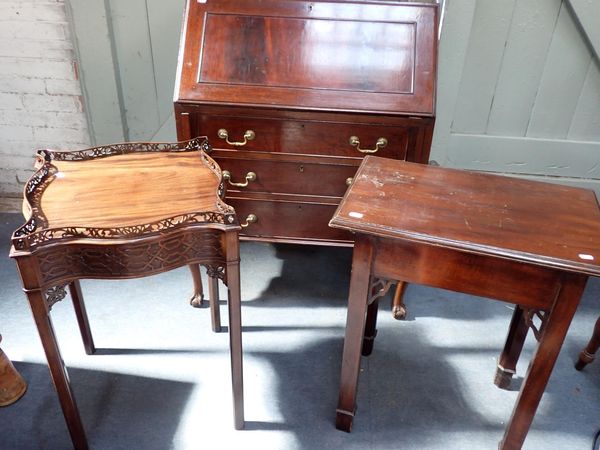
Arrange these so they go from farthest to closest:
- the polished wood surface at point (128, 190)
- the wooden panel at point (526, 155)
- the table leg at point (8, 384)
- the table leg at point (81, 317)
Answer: the wooden panel at point (526, 155) → the table leg at point (81, 317) → the table leg at point (8, 384) → the polished wood surface at point (128, 190)

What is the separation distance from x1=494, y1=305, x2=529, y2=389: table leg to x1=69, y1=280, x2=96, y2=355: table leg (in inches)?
61.8

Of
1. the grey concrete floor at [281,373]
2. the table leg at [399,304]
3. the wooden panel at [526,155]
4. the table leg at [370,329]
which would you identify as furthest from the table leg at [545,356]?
the wooden panel at [526,155]

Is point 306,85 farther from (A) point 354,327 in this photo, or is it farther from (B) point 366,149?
(A) point 354,327

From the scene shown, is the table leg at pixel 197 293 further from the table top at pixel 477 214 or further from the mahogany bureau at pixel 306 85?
the table top at pixel 477 214

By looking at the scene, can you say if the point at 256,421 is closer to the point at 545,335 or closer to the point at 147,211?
the point at 147,211

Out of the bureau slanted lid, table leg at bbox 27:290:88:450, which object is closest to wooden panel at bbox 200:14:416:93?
the bureau slanted lid

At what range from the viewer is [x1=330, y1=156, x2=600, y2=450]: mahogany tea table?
123 centimetres

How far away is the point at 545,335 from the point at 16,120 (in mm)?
2754

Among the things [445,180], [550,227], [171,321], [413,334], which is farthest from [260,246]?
[550,227]

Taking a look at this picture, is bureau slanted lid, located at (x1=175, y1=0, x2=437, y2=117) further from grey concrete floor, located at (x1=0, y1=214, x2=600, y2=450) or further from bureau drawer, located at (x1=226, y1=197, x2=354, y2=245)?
grey concrete floor, located at (x1=0, y1=214, x2=600, y2=450)

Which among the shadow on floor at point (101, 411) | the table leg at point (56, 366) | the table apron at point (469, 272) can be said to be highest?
the table apron at point (469, 272)

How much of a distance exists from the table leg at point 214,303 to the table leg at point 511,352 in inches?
43.8

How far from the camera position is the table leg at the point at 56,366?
4.23 feet

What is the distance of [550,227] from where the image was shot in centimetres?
131
